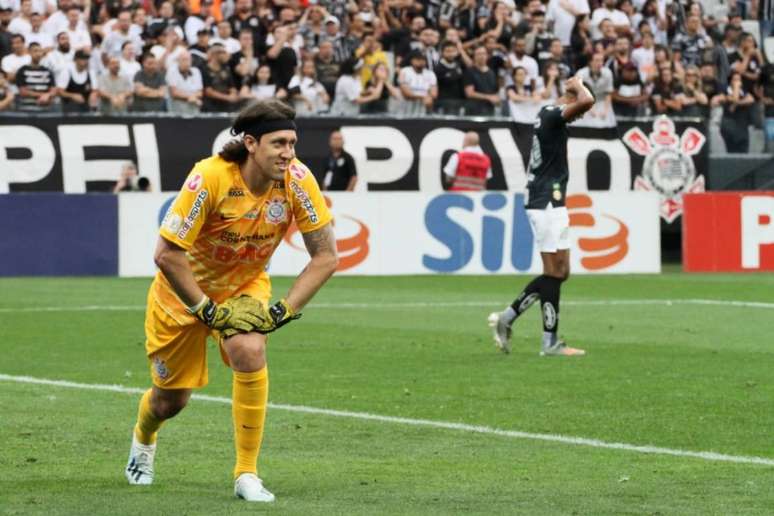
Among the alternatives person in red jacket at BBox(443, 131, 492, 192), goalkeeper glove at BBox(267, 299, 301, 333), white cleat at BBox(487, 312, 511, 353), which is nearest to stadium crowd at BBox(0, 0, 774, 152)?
person in red jacket at BBox(443, 131, 492, 192)

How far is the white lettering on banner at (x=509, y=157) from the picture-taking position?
3023cm

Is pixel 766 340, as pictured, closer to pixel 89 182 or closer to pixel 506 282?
pixel 506 282

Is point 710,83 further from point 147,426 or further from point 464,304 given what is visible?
point 147,426

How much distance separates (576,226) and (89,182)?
768 cm

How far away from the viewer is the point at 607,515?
7.29 meters

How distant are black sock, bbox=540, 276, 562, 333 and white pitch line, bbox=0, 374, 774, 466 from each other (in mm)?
3867

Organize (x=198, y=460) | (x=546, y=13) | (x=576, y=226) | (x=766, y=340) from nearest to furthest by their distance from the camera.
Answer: (x=198, y=460)
(x=766, y=340)
(x=576, y=226)
(x=546, y=13)

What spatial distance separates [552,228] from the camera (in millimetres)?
15188

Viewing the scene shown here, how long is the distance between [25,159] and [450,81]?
7.27 meters

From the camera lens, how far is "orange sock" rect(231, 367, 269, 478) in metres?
7.77

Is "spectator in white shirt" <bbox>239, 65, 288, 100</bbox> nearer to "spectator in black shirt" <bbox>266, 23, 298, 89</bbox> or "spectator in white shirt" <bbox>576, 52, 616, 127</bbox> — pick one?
"spectator in black shirt" <bbox>266, 23, 298, 89</bbox>

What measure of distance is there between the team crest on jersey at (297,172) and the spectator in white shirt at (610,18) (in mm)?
25169

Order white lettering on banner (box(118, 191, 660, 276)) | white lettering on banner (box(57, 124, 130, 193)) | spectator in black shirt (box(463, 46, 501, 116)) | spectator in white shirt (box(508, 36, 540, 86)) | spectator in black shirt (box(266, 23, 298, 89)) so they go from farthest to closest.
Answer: spectator in white shirt (box(508, 36, 540, 86))
spectator in black shirt (box(463, 46, 501, 116))
spectator in black shirt (box(266, 23, 298, 89))
white lettering on banner (box(57, 124, 130, 193))
white lettering on banner (box(118, 191, 660, 276))

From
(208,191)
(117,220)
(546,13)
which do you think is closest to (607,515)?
(208,191)
